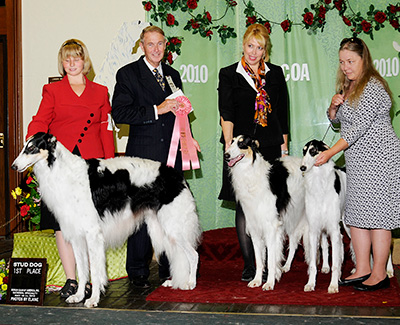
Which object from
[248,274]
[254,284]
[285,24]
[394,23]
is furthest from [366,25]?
[254,284]

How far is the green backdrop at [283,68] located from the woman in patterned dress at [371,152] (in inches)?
69.5

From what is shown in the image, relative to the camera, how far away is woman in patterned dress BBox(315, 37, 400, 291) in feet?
12.7

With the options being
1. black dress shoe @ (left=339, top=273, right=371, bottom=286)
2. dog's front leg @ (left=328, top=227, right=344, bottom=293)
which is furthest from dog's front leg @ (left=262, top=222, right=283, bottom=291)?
black dress shoe @ (left=339, top=273, right=371, bottom=286)

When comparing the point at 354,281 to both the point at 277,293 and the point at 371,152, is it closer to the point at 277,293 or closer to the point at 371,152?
the point at 277,293

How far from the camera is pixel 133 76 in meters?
4.30

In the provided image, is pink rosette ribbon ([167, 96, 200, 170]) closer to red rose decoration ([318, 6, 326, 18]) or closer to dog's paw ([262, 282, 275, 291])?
dog's paw ([262, 282, 275, 291])

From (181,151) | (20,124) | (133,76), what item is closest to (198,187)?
(181,151)

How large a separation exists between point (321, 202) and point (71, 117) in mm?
1972

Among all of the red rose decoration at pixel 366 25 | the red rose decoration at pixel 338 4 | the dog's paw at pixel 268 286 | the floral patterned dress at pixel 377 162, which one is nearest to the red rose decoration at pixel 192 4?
the red rose decoration at pixel 338 4

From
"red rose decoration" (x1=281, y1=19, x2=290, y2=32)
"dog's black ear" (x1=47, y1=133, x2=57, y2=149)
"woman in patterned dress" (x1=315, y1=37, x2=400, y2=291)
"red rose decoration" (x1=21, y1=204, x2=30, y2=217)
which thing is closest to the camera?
"dog's black ear" (x1=47, y1=133, x2=57, y2=149)

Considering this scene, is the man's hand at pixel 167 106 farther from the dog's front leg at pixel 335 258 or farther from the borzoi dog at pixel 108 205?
the dog's front leg at pixel 335 258

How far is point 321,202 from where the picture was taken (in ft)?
13.1

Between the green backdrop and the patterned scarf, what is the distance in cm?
150

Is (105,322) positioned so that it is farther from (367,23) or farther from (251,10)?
(367,23)
